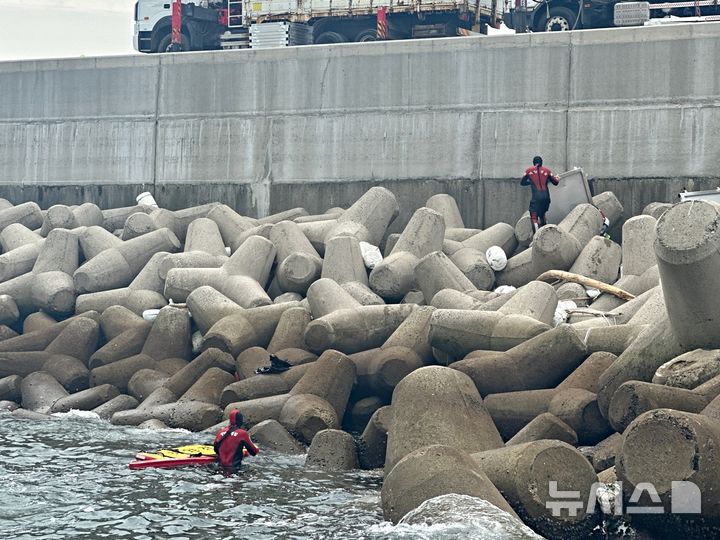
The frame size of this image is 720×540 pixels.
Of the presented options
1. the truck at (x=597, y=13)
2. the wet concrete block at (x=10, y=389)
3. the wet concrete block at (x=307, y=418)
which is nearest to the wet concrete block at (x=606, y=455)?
the wet concrete block at (x=307, y=418)

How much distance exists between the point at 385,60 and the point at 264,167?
264 centimetres

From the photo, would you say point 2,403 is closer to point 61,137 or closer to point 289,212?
point 289,212

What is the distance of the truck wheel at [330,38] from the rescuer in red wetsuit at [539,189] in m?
8.46

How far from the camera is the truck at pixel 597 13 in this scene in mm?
22781

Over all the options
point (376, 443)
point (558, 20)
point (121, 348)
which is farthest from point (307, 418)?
point (558, 20)

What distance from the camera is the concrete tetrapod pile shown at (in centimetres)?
1023

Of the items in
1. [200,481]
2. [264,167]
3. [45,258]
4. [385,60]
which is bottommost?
[200,481]

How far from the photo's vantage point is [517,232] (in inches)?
735

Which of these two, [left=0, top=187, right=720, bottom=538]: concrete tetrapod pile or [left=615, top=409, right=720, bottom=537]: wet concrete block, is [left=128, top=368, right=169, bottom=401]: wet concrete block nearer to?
[left=0, top=187, right=720, bottom=538]: concrete tetrapod pile

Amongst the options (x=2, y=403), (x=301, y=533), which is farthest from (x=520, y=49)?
(x=301, y=533)

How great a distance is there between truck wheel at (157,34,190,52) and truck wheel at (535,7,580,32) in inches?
315

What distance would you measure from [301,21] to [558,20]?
5330 millimetres

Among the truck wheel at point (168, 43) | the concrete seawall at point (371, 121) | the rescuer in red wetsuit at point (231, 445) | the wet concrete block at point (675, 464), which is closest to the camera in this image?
the wet concrete block at point (675, 464)

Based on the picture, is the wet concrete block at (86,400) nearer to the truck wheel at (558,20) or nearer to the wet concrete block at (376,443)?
the wet concrete block at (376,443)
